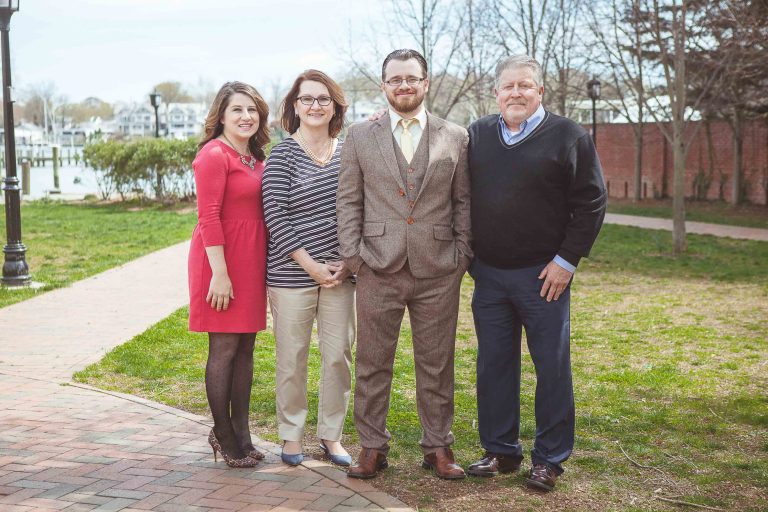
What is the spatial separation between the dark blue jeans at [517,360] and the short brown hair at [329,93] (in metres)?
1.03

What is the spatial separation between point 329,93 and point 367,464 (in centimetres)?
187

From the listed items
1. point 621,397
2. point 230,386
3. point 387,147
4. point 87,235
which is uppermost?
point 387,147

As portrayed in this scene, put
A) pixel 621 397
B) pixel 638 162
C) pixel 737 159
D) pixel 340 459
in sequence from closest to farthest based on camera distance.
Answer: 1. pixel 340 459
2. pixel 621 397
3. pixel 737 159
4. pixel 638 162

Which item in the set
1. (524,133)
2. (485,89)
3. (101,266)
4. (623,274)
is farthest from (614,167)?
(524,133)

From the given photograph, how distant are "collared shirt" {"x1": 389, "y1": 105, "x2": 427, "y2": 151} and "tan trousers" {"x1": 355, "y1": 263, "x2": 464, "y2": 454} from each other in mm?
635

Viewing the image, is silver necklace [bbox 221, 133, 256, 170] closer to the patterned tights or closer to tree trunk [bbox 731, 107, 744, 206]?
the patterned tights

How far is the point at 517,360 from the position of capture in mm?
4570

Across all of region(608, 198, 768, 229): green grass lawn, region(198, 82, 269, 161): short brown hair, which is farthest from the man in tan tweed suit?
region(608, 198, 768, 229): green grass lawn

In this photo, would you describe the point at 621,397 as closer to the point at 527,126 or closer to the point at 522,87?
the point at 527,126

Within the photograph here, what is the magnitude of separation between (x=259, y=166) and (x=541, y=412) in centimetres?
191

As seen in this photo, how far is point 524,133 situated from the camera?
4.33 metres

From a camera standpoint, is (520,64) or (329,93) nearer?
(520,64)

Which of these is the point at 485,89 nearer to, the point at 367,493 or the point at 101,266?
the point at 101,266

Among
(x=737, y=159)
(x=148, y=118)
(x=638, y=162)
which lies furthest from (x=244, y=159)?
(x=148, y=118)
